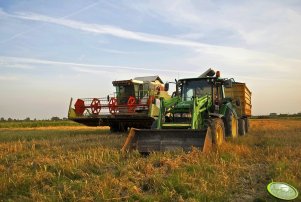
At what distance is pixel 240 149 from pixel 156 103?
7752mm

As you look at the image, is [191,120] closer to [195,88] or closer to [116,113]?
[195,88]

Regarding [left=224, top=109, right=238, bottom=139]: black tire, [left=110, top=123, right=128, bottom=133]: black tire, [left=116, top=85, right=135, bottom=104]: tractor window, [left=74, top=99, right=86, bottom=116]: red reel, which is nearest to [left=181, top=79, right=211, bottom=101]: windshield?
[left=224, top=109, right=238, bottom=139]: black tire

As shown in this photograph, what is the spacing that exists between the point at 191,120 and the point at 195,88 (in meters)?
2.36

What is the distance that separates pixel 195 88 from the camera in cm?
1280

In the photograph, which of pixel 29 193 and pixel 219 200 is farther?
pixel 29 193

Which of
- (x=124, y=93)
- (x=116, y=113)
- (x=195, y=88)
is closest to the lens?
(x=195, y=88)

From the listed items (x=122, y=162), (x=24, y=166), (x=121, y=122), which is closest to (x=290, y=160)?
(x=122, y=162)

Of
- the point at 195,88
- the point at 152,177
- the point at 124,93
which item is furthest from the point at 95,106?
the point at 152,177

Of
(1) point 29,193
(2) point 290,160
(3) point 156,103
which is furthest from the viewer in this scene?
(3) point 156,103

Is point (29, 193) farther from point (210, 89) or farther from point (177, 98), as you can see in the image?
point (210, 89)

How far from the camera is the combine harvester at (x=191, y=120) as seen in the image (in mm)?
9555

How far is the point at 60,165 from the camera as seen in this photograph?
24.6ft

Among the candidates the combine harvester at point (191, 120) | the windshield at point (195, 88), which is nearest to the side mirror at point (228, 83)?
the combine harvester at point (191, 120)

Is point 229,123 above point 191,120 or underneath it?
underneath
